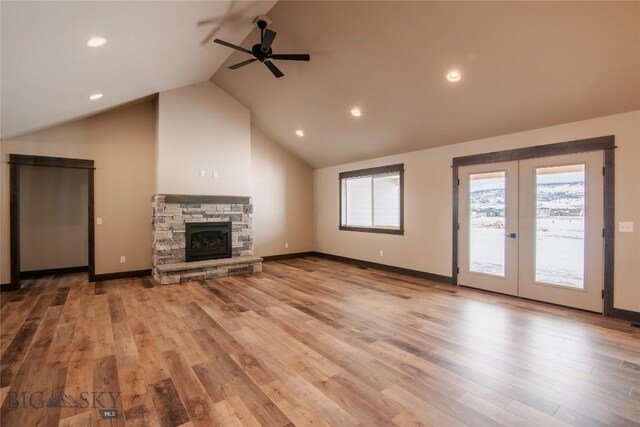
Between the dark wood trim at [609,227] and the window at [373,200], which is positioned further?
the window at [373,200]

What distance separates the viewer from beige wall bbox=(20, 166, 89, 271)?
5.98 m

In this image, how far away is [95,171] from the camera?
571cm

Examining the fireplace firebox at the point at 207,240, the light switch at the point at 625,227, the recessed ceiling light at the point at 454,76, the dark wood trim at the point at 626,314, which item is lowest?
the dark wood trim at the point at 626,314

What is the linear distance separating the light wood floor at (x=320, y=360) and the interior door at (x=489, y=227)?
18.7 inches

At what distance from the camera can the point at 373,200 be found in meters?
7.15

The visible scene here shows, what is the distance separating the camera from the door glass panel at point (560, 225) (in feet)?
13.2

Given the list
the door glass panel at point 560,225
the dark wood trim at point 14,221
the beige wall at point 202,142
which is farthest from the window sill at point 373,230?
the dark wood trim at point 14,221

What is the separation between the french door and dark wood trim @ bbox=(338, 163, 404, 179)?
1399 millimetres

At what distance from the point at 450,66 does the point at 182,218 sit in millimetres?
5299

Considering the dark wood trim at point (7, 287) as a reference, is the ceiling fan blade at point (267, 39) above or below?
above

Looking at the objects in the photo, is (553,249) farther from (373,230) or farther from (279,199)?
(279,199)

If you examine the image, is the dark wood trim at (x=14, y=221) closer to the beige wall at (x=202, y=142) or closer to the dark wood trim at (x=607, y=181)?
the beige wall at (x=202, y=142)

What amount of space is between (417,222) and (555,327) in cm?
291

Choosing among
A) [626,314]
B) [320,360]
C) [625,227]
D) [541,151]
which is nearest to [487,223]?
[541,151]
